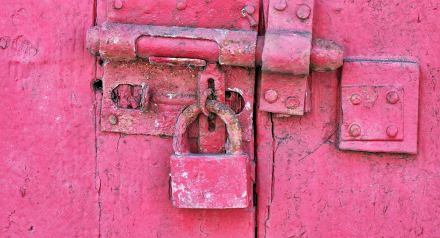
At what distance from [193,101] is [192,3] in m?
0.26

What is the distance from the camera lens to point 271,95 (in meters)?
1.00

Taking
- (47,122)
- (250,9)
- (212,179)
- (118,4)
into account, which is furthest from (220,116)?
(47,122)

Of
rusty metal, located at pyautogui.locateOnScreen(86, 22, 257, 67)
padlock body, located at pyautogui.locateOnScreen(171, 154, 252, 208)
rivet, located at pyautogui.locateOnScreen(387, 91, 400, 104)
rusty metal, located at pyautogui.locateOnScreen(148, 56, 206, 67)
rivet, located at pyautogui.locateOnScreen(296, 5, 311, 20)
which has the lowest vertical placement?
padlock body, located at pyautogui.locateOnScreen(171, 154, 252, 208)

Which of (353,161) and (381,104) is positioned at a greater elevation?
(381,104)

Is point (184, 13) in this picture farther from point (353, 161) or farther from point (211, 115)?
point (353, 161)

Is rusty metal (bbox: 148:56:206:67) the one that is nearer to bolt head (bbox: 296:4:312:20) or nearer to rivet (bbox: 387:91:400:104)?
bolt head (bbox: 296:4:312:20)

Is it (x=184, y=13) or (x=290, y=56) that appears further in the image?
(x=184, y=13)

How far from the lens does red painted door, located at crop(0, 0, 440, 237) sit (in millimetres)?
974

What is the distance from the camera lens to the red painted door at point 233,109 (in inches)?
38.4

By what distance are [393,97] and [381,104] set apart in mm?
32

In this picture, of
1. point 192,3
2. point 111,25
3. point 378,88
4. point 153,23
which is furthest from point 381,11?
point 111,25

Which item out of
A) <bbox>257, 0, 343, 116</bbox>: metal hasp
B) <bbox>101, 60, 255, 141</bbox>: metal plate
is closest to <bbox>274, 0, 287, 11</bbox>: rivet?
<bbox>257, 0, 343, 116</bbox>: metal hasp

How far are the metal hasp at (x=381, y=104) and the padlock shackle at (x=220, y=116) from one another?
278 millimetres

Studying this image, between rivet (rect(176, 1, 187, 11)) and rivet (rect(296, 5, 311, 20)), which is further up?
rivet (rect(176, 1, 187, 11))
